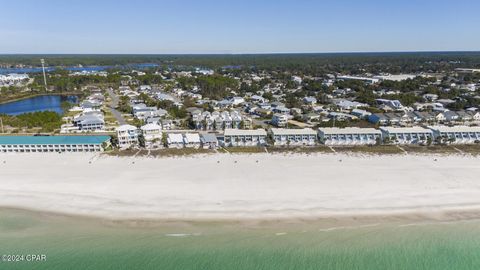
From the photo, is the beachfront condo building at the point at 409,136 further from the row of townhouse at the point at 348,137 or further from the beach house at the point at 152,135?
the beach house at the point at 152,135

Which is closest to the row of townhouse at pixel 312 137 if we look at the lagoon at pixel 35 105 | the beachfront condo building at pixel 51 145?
the beachfront condo building at pixel 51 145

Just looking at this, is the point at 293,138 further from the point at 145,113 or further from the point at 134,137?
the point at 145,113

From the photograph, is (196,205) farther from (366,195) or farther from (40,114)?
(40,114)

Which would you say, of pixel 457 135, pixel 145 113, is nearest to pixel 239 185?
pixel 457 135

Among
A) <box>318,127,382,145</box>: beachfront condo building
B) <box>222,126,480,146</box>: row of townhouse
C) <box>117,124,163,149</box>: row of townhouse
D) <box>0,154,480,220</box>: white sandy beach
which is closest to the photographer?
<box>0,154,480,220</box>: white sandy beach

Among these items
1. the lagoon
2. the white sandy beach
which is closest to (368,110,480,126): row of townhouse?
the white sandy beach

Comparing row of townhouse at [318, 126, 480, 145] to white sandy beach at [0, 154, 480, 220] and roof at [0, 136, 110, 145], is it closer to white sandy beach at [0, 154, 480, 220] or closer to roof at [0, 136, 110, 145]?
white sandy beach at [0, 154, 480, 220]
